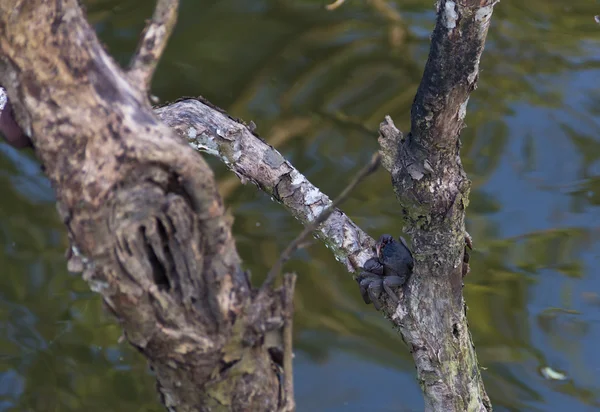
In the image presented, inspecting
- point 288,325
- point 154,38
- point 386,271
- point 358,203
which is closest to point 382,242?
point 386,271

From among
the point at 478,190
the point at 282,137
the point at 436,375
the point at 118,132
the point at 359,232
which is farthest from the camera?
the point at 282,137

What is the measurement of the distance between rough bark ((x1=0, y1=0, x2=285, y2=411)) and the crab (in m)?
0.57

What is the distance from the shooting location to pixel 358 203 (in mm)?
2912

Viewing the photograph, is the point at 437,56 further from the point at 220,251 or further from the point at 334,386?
the point at 334,386

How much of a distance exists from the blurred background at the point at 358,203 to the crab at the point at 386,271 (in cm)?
120

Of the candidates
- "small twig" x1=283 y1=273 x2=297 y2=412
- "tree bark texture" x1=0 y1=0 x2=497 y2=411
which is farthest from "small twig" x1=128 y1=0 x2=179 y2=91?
"small twig" x1=283 y1=273 x2=297 y2=412

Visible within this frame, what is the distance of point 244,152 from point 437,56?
0.62 metres

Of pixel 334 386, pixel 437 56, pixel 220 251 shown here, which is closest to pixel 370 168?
pixel 220 251

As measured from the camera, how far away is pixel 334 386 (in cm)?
252

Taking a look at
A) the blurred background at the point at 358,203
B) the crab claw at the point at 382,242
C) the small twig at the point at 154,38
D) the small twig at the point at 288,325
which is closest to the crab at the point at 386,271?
the crab claw at the point at 382,242

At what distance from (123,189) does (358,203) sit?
7.53 feet

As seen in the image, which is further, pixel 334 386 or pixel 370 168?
pixel 334 386

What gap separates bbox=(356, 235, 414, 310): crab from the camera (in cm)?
123

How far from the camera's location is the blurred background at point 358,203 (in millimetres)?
2498
